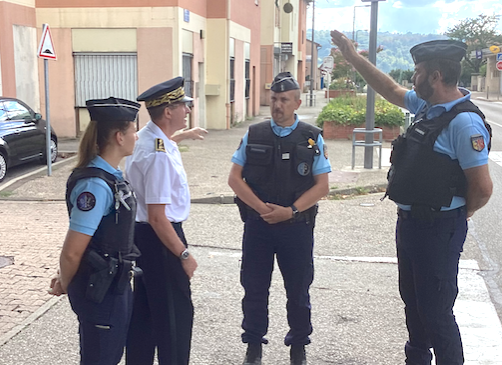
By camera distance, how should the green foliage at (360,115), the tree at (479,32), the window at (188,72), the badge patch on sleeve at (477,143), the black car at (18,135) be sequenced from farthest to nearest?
the tree at (479,32)
the window at (188,72)
the green foliage at (360,115)
the black car at (18,135)
the badge patch on sleeve at (477,143)

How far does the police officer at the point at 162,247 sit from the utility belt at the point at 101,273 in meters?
0.44

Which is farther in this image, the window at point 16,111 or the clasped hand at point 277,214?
the window at point 16,111

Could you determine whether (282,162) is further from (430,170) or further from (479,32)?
(479,32)

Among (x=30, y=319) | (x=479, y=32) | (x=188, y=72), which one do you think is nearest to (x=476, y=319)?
(x=30, y=319)

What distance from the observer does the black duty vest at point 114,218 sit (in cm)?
263

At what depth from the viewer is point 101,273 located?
262 centimetres

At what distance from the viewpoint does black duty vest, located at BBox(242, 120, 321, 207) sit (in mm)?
3666

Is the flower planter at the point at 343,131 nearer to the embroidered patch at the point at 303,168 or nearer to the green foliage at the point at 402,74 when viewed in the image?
the embroidered patch at the point at 303,168

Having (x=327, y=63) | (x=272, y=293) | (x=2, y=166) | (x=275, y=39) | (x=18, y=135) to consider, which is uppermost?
(x=275, y=39)

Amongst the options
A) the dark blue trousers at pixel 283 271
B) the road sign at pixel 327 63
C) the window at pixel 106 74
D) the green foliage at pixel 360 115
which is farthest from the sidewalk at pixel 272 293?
the road sign at pixel 327 63

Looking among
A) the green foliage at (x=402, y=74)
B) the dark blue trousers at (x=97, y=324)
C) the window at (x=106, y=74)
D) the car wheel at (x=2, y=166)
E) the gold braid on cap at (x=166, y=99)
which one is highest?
the green foliage at (x=402, y=74)

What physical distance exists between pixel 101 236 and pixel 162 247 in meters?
0.56

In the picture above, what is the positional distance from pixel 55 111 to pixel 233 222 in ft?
34.2

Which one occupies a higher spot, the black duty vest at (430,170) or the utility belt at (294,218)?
the black duty vest at (430,170)
